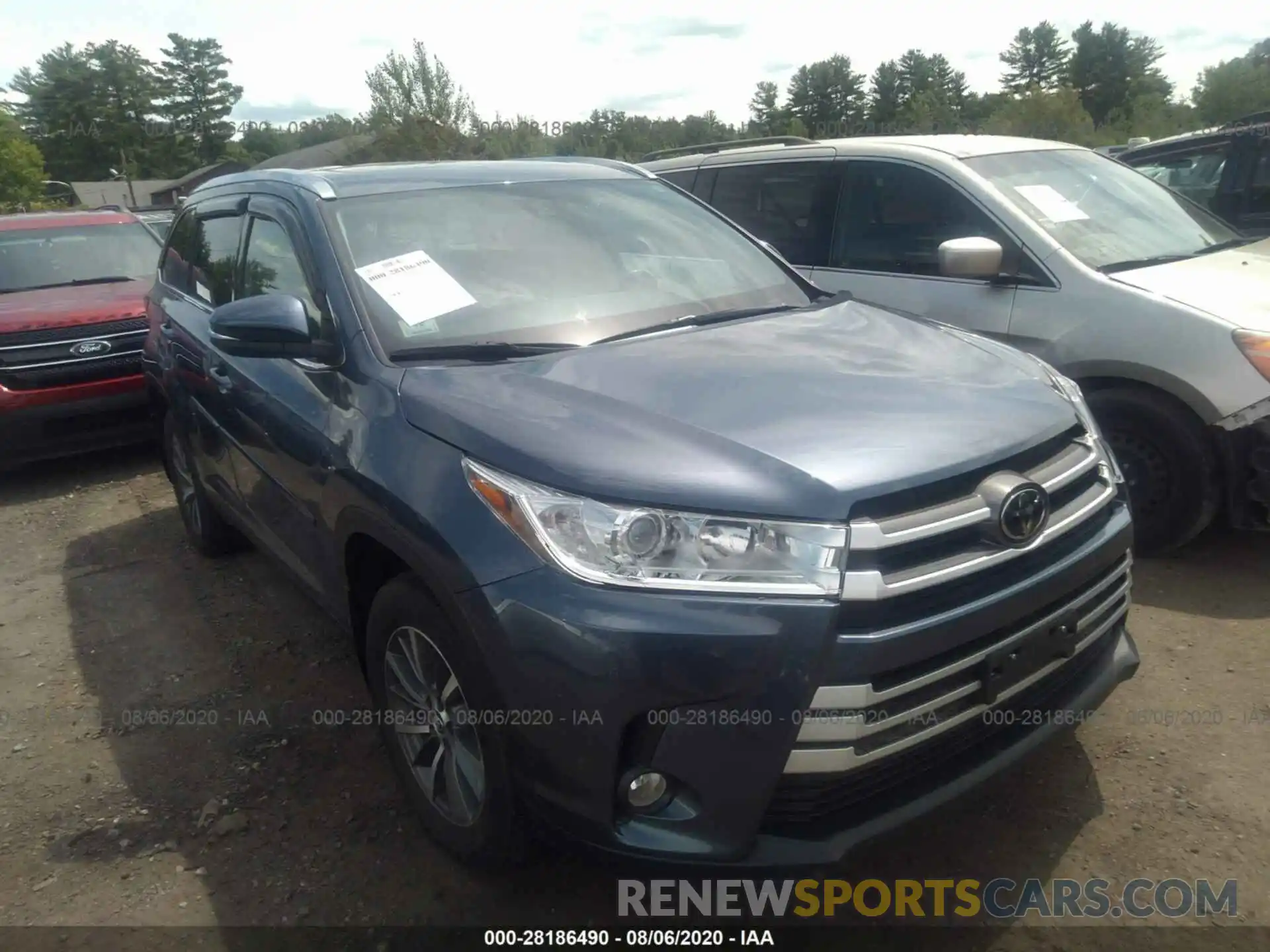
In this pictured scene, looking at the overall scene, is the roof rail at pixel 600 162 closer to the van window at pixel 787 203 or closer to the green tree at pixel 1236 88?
the van window at pixel 787 203

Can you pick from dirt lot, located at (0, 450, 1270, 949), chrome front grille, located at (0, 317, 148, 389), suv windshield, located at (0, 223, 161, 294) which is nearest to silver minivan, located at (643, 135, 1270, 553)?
dirt lot, located at (0, 450, 1270, 949)

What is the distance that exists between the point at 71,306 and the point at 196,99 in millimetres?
88657

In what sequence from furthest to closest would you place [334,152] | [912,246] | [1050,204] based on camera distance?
1. [334,152]
2. [912,246]
3. [1050,204]

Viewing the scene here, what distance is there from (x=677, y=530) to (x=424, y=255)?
1498 mm

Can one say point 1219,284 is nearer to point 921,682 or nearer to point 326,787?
point 921,682

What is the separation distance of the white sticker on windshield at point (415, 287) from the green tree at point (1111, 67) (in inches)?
3127

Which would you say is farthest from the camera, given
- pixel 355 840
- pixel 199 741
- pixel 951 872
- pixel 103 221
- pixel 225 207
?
pixel 103 221

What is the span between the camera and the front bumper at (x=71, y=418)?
635 centimetres

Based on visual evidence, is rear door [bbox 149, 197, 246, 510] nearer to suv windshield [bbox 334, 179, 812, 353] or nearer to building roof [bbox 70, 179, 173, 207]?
suv windshield [bbox 334, 179, 812, 353]

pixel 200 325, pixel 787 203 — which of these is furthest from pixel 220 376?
pixel 787 203

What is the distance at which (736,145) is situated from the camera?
235 inches

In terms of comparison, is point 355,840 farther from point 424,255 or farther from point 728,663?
point 424,255

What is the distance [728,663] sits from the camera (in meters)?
1.88

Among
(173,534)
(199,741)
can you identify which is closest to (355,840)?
(199,741)
